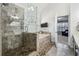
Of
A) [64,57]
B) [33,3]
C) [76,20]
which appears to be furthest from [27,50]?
[76,20]

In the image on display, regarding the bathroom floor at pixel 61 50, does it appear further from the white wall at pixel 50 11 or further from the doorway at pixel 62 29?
the white wall at pixel 50 11

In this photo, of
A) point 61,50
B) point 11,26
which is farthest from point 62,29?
point 11,26

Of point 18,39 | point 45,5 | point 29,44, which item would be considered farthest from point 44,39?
point 45,5

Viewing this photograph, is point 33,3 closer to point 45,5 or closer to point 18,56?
point 45,5

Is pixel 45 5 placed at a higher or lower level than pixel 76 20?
higher

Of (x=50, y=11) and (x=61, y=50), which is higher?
(x=50, y=11)

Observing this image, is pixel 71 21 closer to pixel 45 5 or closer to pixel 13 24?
pixel 45 5

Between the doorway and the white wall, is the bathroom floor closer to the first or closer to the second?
the doorway

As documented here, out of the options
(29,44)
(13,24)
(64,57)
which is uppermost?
(13,24)

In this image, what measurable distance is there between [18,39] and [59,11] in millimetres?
630

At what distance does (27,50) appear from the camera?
1.60 metres

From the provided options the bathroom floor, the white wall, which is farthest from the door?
the bathroom floor

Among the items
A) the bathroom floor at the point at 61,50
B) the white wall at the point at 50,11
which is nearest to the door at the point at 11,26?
the white wall at the point at 50,11

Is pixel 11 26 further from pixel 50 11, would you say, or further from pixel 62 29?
pixel 62 29
